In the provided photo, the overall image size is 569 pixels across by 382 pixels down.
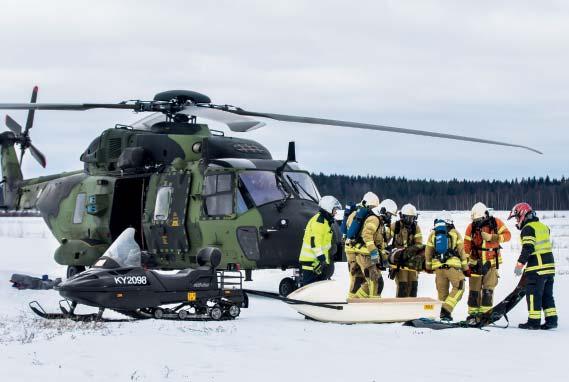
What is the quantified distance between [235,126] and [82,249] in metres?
6.21

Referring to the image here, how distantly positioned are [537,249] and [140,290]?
5.62 m

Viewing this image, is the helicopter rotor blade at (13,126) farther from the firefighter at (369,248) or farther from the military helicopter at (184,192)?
the firefighter at (369,248)

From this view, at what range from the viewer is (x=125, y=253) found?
11.8 metres

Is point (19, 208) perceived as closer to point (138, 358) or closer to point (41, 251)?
point (41, 251)

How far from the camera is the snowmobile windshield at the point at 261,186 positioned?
615 inches

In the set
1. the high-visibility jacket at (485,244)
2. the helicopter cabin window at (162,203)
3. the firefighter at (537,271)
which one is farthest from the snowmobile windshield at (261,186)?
the firefighter at (537,271)

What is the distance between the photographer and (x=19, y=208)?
21.6m

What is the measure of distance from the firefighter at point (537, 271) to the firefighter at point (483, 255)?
1.44ft

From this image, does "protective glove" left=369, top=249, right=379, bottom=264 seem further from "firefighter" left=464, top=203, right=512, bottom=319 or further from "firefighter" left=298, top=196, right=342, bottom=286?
"firefighter" left=464, top=203, right=512, bottom=319

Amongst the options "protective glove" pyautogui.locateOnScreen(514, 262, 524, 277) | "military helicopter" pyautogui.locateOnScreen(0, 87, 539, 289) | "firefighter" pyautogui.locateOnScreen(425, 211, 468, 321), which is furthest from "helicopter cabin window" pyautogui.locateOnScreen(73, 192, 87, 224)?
"protective glove" pyautogui.locateOnScreen(514, 262, 524, 277)

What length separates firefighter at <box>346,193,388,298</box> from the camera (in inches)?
511

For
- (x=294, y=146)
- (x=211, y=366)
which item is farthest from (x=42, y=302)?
(x=211, y=366)

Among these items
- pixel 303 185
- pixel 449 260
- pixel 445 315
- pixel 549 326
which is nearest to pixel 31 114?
pixel 303 185

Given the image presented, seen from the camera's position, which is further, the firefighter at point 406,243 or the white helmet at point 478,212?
the firefighter at point 406,243
